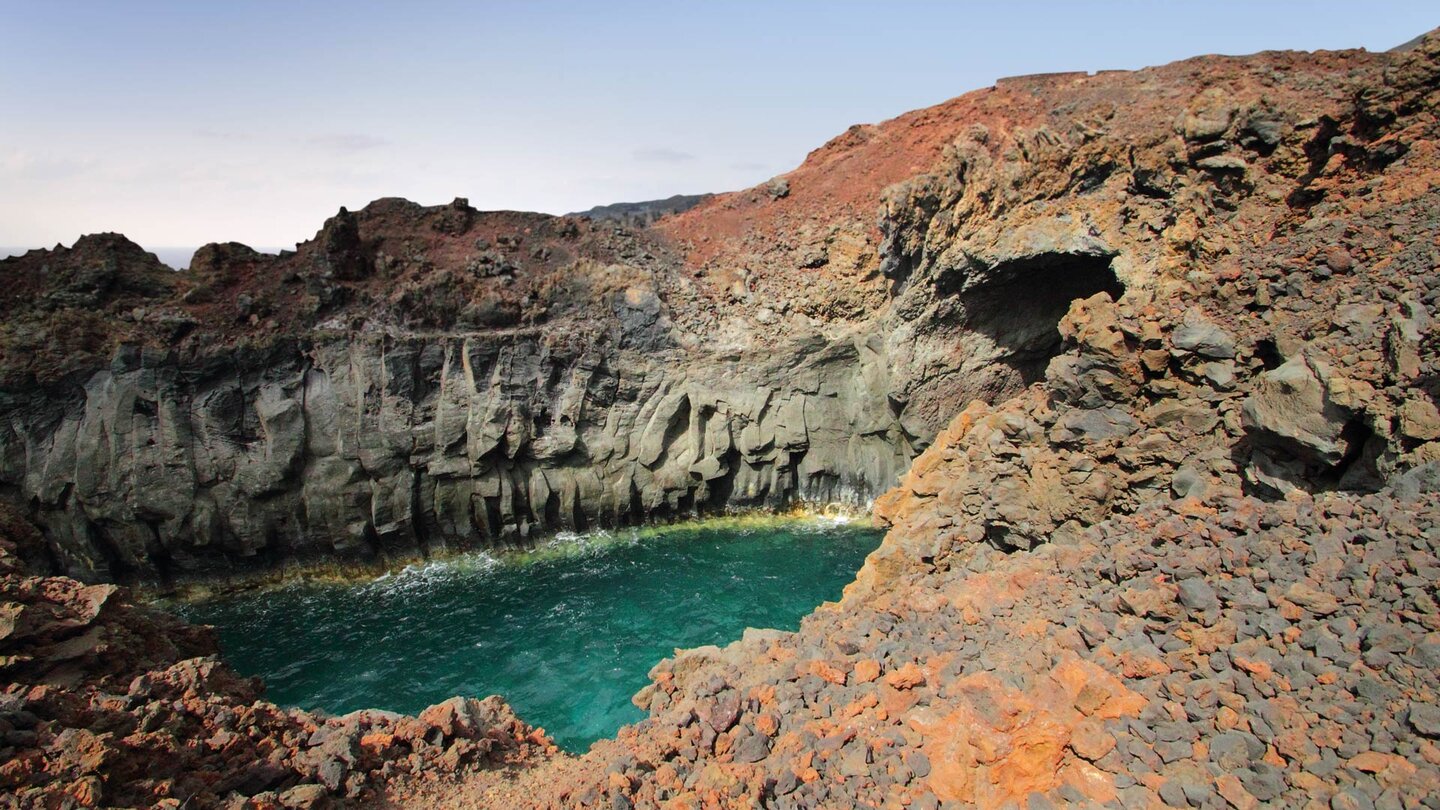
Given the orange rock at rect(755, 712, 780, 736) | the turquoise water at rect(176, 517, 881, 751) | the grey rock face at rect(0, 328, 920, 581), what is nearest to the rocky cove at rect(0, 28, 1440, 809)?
the orange rock at rect(755, 712, 780, 736)

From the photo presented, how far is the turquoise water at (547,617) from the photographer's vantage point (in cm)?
1888

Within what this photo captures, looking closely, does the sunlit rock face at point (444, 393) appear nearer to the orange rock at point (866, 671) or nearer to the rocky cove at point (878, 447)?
the rocky cove at point (878, 447)

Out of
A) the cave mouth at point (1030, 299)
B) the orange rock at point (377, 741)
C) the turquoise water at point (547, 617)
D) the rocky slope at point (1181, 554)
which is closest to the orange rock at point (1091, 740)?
the rocky slope at point (1181, 554)

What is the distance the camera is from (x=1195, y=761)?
7.03 m

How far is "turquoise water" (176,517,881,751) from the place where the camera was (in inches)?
743

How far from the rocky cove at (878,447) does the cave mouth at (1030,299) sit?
164 mm

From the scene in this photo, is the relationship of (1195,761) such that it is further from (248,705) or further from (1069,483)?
(248,705)

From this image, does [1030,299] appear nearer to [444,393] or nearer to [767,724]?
[767,724]

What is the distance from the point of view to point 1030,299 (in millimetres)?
24078

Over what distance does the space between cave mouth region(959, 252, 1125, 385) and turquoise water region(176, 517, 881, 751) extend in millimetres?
8435

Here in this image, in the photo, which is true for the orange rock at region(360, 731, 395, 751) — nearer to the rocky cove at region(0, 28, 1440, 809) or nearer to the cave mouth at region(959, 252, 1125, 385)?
the rocky cove at region(0, 28, 1440, 809)

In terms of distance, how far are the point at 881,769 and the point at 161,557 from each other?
2767 centimetres

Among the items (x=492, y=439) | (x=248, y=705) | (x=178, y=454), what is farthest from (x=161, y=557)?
(x=248, y=705)

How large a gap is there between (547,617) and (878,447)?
1432 cm
